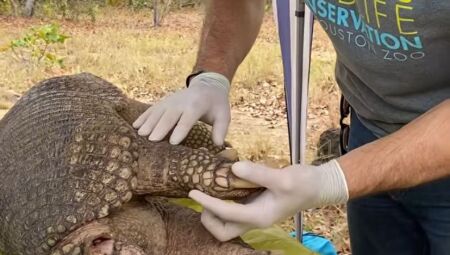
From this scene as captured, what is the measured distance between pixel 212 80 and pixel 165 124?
0.40 m

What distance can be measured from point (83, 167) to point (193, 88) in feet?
2.11

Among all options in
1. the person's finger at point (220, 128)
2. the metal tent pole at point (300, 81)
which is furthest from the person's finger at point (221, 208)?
the metal tent pole at point (300, 81)

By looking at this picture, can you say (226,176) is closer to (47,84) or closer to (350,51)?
(47,84)

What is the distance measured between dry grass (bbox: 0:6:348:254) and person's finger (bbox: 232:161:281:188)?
2.52m

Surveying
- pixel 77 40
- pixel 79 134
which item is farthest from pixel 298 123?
pixel 77 40

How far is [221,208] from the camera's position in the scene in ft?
4.90

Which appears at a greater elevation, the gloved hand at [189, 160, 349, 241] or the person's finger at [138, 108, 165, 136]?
the person's finger at [138, 108, 165, 136]

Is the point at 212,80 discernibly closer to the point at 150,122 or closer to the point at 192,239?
the point at 150,122

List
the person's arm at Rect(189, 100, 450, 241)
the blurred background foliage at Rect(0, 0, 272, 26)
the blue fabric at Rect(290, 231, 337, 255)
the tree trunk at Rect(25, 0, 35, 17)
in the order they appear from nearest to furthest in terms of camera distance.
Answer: the person's arm at Rect(189, 100, 450, 241), the blue fabric at Rect(290, 231, 337, 255), the tree trunk at Rect(25, 0, 35, 17), the blurred background foliage at Rect(0, 0, 272, 26)

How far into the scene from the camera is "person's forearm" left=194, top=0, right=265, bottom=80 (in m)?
2.31

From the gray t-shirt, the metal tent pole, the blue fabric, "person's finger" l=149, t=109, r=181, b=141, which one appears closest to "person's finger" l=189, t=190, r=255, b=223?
"person's finger" l=149, t=109, r=181, b=141

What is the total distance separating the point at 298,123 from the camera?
295cm

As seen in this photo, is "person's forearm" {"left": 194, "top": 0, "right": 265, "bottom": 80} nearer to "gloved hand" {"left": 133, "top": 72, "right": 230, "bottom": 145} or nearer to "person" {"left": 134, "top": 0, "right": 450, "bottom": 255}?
"person" {"left": 134, "top": 0, "right": 450, "bottom": 255}

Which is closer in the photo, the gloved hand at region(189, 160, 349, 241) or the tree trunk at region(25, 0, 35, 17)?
the gloved hand at region(189, 160, 349, 241)
